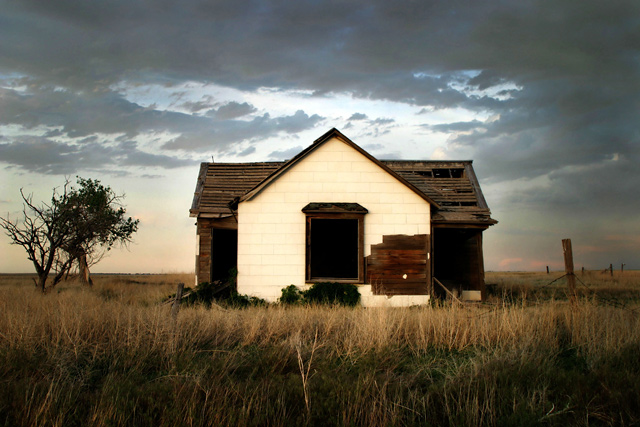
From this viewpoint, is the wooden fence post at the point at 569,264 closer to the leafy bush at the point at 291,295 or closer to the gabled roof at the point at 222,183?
the leafy bush at the point at 291,295

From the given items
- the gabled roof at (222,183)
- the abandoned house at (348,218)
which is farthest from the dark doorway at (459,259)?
the gabled roof at (222,183)

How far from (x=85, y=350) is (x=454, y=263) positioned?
15.0 meters

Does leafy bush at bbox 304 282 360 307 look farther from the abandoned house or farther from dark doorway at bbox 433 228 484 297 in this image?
dark doorway at bbox 433 228 484 297

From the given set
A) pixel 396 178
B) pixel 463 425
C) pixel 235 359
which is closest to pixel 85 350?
pixel 235 359

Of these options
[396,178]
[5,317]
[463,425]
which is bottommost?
[463,425]

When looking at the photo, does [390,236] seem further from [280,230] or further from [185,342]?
[185,342]

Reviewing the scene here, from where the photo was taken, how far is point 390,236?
14.7 metres

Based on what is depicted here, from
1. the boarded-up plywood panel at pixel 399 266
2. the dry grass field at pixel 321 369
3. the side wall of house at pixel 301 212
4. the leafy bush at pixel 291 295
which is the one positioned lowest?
the dry grass field at pixel 321 369

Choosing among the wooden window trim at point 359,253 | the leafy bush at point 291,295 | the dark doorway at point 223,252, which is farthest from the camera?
the dark doorway at point 223,252

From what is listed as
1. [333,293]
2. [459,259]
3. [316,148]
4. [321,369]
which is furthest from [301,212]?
[321,369]

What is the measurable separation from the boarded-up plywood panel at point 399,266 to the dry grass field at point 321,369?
477cm

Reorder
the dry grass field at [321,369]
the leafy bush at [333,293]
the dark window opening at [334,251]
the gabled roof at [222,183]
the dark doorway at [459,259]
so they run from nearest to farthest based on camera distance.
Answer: the dry grass field at [321,369], the leafy bush at [333,293], the dark doorway at [459,259], the gabled roof at [222,183], the dark window opening at [334,251]

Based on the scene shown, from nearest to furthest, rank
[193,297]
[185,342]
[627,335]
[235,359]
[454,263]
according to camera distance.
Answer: [235,359], [185,342], [627,335], [193,297], [454,263]

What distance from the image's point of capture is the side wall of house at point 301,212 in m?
14.4
